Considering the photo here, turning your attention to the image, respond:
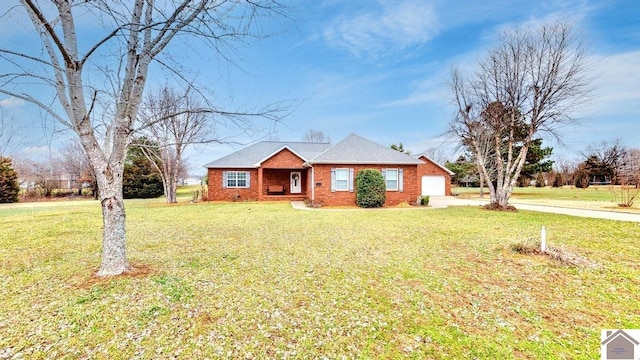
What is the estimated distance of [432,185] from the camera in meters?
28.2

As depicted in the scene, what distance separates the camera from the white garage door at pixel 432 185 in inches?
1106

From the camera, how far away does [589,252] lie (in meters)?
6.67

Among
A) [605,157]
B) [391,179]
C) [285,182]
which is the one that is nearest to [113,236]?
[391,179]

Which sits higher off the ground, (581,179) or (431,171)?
(431,171)

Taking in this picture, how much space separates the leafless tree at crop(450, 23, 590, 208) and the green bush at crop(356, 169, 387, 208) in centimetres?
580

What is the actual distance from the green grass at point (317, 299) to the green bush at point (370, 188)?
357 inches

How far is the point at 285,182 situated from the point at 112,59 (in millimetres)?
19553

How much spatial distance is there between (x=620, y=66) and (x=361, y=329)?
18397mm

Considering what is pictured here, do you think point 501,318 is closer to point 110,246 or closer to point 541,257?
point 541,257

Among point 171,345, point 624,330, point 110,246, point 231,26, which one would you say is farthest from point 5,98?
point 624,330

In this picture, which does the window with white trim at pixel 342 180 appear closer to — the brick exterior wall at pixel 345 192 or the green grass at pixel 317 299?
the brick exterior wall at pixel 345 192

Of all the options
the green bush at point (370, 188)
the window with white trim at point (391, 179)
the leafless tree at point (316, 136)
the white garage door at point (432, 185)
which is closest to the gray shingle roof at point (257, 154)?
the green bush at point (370, 188)

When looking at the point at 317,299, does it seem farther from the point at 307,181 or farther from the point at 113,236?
the point at 307,181

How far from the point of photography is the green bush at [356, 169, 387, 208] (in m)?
17.2
